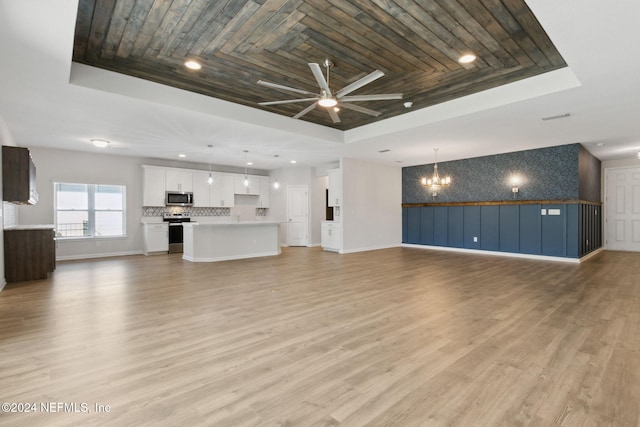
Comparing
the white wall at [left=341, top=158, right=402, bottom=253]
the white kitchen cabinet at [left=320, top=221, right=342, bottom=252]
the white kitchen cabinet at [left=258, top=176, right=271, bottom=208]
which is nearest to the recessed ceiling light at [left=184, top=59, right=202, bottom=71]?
the white wall at [left=341, top=158, right=402, bottom=253]

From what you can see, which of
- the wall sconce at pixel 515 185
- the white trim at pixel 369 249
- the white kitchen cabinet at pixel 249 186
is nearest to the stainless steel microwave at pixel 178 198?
the white kitchen cabinet at pixel 249 186

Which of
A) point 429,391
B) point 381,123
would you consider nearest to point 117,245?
point 381,123

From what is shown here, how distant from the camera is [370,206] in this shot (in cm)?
972

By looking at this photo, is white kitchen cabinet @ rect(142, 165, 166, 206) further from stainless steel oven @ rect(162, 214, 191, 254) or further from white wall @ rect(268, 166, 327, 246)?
white wall @ rect(268, 166, 327, 246)

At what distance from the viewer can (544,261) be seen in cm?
716

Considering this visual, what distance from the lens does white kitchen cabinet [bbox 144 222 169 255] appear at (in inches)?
337

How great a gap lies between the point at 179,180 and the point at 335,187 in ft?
15.6

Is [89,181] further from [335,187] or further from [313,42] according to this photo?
[313,42]

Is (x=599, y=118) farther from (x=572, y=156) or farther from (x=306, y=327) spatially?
(x=306, y=327)

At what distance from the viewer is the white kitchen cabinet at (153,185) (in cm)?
875

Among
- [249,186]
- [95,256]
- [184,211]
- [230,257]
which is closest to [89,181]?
[95,256]

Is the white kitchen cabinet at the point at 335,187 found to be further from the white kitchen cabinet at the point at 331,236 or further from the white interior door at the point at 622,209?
the white interior door at the point at 622,209

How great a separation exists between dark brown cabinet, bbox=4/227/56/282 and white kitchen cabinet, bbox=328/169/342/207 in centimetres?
651

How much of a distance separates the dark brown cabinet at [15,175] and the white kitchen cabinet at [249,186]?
5.87 meters
